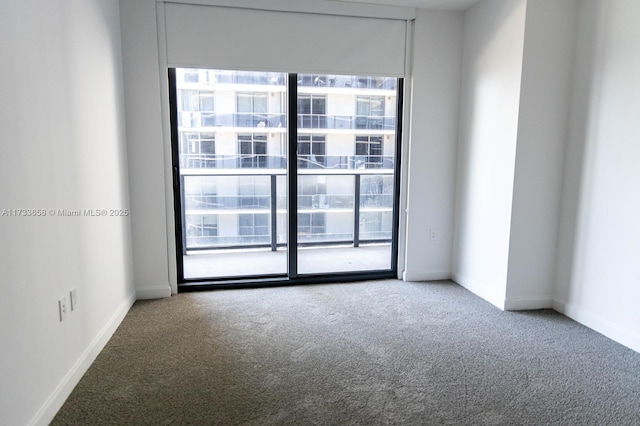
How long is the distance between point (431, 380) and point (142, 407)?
4.94 ft

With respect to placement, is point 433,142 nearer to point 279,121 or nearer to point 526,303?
point 279,121

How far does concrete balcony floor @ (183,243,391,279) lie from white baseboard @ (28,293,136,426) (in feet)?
3.58

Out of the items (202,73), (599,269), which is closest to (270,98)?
(202,73)

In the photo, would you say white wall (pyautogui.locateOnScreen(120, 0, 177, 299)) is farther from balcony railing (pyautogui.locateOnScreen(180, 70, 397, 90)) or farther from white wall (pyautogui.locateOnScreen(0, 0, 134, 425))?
balcony railing (pyautogui.locateOnScreen(180, 70, 397, 90))

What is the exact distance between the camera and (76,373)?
2.18 m

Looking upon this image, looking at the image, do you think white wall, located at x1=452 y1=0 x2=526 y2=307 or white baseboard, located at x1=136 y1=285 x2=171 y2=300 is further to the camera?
white baseboard, located at x1=136 y1=285 x2=171 y2=300

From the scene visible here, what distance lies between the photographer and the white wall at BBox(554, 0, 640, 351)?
8.59 ft

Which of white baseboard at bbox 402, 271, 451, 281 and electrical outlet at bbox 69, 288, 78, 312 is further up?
electrical outlet at bbox 69, 288, 78, 312

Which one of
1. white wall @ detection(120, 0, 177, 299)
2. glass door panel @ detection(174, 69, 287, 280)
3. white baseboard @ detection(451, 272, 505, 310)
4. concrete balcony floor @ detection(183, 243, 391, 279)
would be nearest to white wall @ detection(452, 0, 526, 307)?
white baseboard @ detection(451, 272, 505, 310)

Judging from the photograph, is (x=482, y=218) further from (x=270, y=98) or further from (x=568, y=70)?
(x=270, y=98)

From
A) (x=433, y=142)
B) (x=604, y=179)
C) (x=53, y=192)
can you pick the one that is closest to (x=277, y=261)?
(x=433, y=142)

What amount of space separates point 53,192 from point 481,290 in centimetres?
324

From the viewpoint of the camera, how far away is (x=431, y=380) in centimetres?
223

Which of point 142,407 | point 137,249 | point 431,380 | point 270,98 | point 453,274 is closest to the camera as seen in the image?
point 142,407
